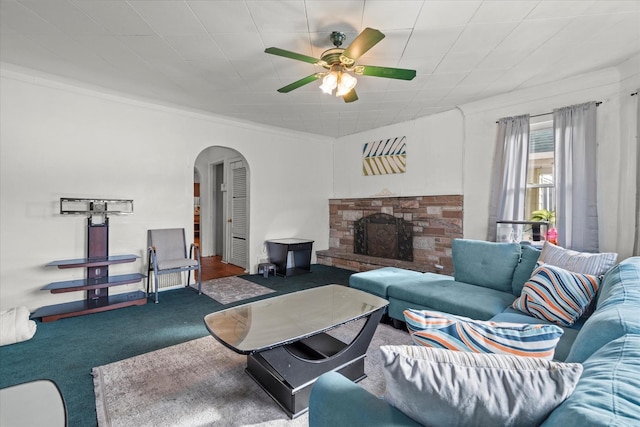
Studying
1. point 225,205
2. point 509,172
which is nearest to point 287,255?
point 225,205

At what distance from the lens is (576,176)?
3.25m

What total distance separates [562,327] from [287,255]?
3.83 m

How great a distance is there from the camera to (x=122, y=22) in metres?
2.27

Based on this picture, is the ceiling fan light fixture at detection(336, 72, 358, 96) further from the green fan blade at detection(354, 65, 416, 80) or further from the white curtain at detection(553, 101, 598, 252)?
the white curtain at detection(553, 101, 598, 252)

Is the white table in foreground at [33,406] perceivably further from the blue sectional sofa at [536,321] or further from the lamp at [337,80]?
the lamp at [337,80]

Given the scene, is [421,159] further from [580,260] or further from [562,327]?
[562,327]

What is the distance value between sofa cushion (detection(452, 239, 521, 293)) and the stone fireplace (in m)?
1.45

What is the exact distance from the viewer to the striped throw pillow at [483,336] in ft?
3.04

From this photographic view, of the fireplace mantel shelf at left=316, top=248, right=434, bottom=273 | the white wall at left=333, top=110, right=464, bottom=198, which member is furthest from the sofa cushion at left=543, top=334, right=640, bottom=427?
the white wall at left=333, top=110, right=464, bottom=198

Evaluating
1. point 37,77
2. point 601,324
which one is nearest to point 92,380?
point 601,324

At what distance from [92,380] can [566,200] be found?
476 centimetres

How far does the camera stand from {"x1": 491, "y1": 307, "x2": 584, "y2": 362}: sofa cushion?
160cm

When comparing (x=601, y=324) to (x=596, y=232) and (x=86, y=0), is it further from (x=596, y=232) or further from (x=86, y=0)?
(x=86, y=0)

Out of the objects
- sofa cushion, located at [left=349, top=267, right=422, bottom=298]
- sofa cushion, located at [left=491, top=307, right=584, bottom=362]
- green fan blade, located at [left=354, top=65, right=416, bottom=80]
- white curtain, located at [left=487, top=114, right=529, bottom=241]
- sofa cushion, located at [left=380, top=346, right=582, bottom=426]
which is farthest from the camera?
white curtain, located at [left=487, top=114, right=529, bottom=241]
